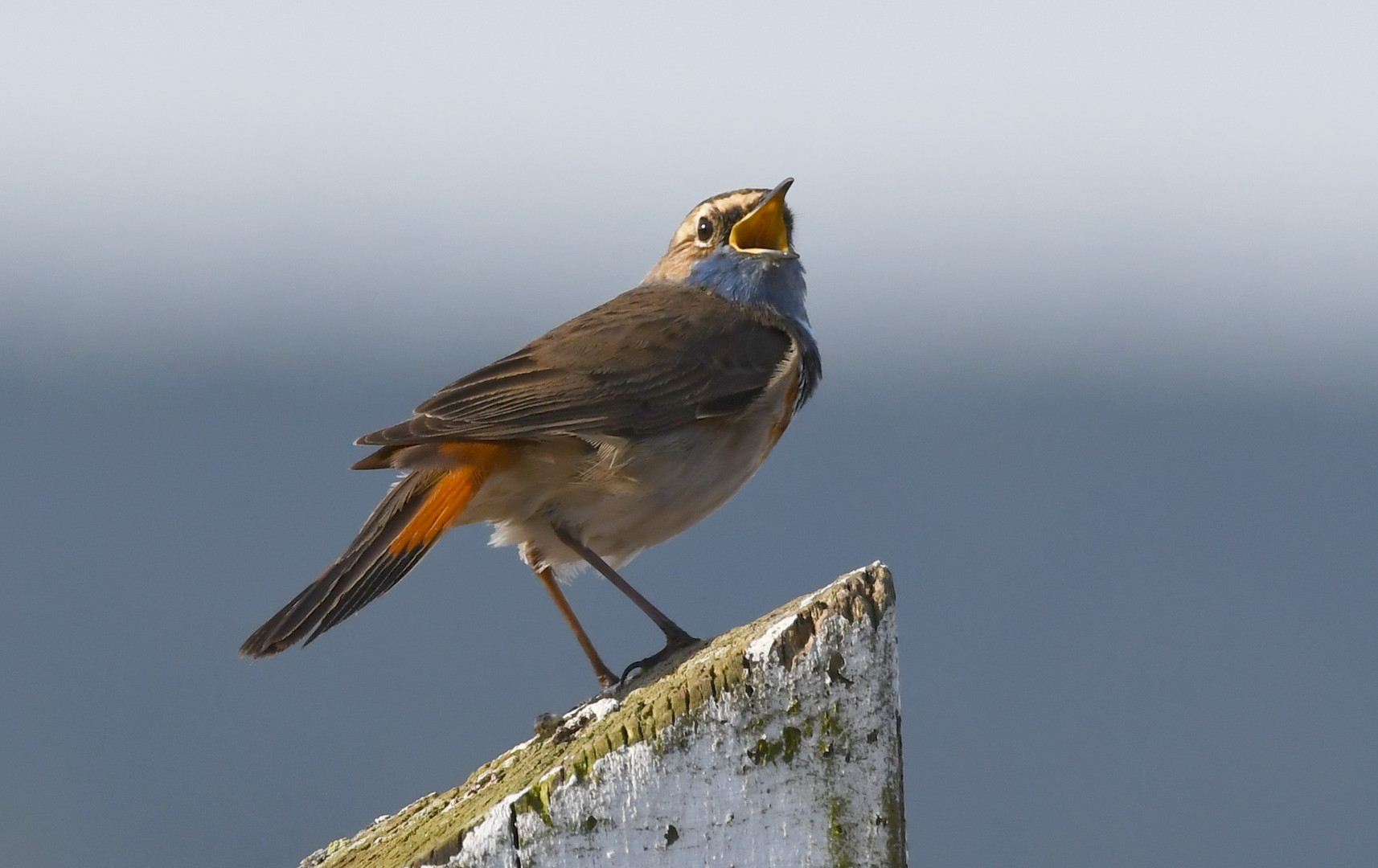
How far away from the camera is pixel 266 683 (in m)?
15.0

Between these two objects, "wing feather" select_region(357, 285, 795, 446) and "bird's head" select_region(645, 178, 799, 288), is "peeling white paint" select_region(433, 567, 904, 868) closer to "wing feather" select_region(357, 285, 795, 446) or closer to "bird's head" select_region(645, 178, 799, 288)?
"wing feather" select_region(357, 285, 795, 446)

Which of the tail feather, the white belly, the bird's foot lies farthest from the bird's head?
the bird's foot

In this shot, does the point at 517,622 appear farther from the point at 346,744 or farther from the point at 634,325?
the point at 634,325

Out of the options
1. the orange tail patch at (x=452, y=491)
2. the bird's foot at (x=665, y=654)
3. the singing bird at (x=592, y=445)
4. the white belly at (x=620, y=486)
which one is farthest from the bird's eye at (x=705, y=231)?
the bird's foot at (x=665, y=654)

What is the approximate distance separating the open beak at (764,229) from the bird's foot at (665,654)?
6.64ft

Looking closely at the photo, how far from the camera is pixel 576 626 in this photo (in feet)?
18.4

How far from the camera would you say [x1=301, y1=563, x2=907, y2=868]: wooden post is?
2.62 metres

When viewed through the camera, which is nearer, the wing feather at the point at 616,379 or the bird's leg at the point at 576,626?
the wing feather at the point at 616,379

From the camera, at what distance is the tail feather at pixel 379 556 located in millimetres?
4363

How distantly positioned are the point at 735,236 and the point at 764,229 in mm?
119

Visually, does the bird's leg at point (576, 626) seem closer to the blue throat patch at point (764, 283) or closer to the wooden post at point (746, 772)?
the blue throat patch at point (764, 283)

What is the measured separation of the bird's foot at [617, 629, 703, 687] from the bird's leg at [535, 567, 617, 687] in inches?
11.5

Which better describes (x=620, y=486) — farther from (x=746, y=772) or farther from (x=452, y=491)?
(x=746, y=772)

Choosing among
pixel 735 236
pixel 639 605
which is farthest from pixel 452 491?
pixel 735 236
